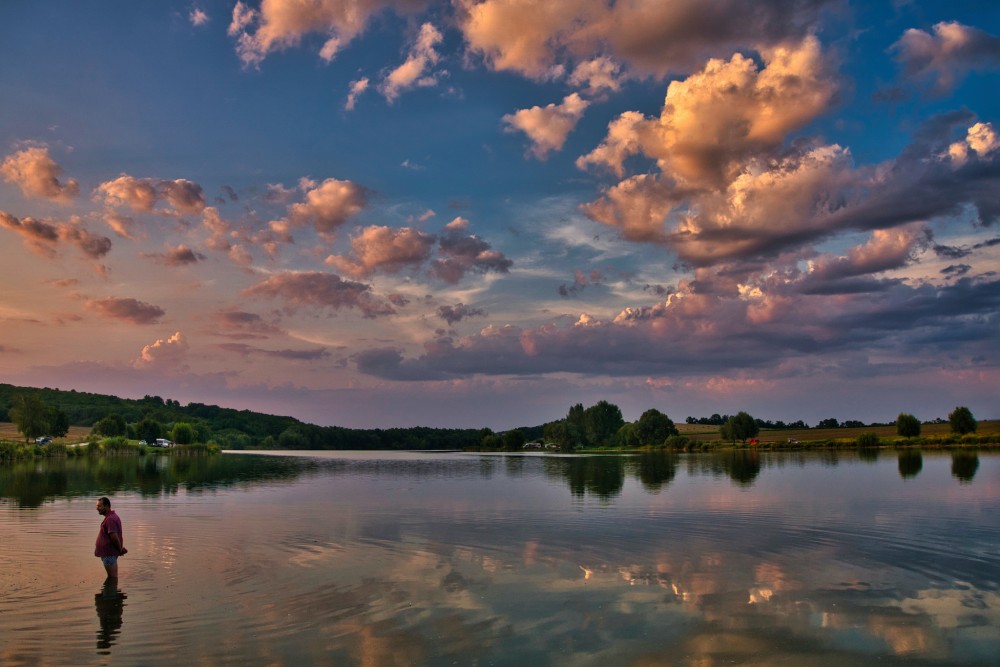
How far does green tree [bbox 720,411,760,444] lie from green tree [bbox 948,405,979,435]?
49159 millimetres

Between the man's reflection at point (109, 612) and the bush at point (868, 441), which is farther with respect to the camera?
the bush at point (868, 441)

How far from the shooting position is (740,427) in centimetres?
19400

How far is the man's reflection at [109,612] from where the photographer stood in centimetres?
1567

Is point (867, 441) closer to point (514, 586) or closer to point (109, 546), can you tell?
point (514, 586)

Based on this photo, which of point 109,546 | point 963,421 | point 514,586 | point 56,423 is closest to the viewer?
point 514,586

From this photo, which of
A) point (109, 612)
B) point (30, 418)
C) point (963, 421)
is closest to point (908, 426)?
point (963, 421)

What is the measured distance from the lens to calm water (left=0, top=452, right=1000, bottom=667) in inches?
591

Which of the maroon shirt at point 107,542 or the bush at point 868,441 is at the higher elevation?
A: the maroon shirt at point 107,542

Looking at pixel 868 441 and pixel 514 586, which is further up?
pixel 514 586

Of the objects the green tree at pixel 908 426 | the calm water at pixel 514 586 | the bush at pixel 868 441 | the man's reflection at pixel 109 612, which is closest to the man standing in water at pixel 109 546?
the man's reflection at pixel 109 612

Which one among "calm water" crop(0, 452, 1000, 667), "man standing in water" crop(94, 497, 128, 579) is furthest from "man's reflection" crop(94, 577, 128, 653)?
"man standing in water" crop(94, 497, 128, 579)

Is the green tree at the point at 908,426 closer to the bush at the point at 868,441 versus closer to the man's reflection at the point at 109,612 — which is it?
the bush at the point at 868,441

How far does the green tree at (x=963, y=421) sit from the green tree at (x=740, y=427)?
1935 inches

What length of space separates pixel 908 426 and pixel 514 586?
567ft
